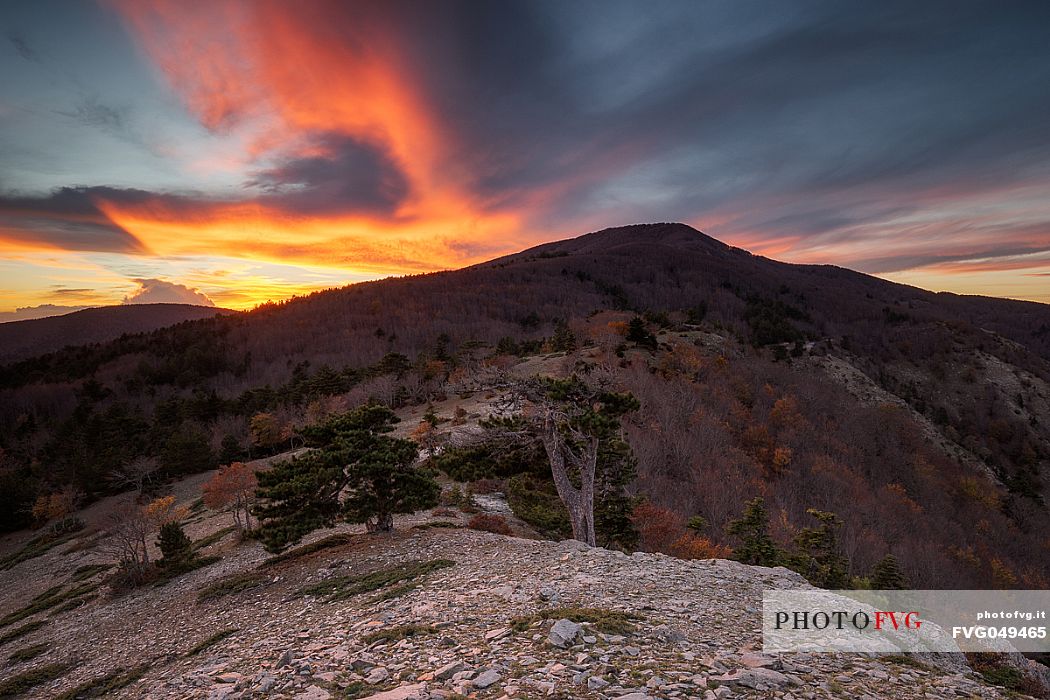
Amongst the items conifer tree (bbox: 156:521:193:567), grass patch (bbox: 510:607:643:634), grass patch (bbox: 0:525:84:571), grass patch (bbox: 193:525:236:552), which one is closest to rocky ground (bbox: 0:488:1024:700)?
grass patch (bbox: 510:607:643:634)

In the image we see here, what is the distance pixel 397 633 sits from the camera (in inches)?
382

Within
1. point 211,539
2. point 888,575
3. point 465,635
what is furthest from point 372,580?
point 211,539

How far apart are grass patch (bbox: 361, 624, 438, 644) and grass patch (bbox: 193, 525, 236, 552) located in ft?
84.6

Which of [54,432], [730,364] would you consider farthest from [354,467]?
[54,432]

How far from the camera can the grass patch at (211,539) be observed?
28.9m

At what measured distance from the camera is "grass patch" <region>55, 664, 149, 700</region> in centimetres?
1184

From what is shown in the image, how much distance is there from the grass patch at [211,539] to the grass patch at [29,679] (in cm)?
1329

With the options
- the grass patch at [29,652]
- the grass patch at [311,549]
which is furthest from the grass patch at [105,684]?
the grass patch at [29,652]

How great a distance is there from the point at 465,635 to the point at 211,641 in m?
8.95

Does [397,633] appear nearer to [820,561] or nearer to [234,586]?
[234,586]

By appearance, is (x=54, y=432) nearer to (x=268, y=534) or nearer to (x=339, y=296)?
(x=268, y=534)

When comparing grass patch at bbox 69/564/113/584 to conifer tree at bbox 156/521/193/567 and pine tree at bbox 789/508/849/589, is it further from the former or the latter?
pine tree at bbox 789/508/849/589

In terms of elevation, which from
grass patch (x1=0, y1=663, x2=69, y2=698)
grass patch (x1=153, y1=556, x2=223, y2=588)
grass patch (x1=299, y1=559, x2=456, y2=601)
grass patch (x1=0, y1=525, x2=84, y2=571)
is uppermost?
grass patch (x1=299, y1=559, x2=456, y2=601)

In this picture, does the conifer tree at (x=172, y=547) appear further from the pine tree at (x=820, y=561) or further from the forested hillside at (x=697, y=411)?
the pine tree at (x=820, y=561)
